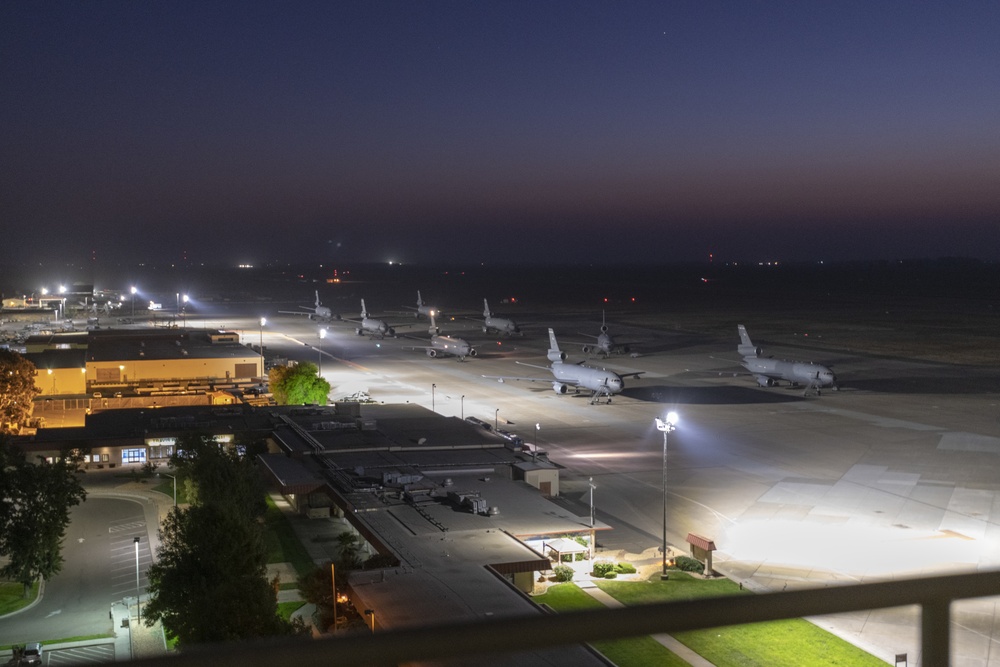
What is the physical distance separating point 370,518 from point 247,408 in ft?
105

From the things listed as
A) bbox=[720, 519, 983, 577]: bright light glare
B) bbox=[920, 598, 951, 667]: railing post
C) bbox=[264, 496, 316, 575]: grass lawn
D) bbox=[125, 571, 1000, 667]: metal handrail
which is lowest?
bbox=[264, 496, 316, 575]: grass lawn

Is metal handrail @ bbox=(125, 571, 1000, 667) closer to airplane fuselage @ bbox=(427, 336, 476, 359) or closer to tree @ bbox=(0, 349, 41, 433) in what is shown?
tree @ bbox=(0, 349, 41, 433)

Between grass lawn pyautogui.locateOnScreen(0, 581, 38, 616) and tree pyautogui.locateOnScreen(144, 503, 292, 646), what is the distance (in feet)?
25.9

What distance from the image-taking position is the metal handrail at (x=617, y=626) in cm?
266

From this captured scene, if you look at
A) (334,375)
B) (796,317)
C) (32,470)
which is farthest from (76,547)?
(796,317)

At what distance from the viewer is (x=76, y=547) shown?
42250mm

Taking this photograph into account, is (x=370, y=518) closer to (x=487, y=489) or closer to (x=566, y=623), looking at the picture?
(x=487, y=489)

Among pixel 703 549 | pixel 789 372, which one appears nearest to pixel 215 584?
pixel 703 549

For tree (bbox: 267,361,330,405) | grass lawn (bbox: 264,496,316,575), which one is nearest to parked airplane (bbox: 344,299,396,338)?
tree (bbox: 267,361,330,405)

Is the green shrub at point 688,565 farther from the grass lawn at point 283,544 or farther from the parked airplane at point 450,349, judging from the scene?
the parked airplane at point 450,349

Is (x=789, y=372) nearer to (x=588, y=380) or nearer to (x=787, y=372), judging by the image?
(x=787, y=372)

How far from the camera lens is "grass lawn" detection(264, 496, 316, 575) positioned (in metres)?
39.2

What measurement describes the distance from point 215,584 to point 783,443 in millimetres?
39657

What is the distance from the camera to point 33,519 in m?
37.4
